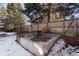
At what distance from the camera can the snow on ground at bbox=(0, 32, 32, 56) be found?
1.30 meters

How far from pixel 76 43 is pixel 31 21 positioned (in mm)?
530

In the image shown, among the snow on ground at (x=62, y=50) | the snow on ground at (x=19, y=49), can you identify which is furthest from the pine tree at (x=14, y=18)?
the snow on ground at (x=62, y=50)

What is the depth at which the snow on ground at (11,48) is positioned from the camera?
51.1 inches

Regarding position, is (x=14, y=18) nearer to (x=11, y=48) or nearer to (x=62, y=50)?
(x=11, y=48)

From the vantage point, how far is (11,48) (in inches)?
51.2

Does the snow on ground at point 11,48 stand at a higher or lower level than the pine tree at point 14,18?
lower

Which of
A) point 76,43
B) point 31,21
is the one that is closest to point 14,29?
point 31,21

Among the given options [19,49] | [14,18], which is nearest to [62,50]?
[19,49]

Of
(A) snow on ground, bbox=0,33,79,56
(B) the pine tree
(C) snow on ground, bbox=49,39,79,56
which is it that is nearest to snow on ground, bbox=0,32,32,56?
(A) snow on ground, bbox=0,33,79,56

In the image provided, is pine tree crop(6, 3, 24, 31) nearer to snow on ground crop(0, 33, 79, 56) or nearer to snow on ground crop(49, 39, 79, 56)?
snow on ground crop(0, 33, 79, 56)

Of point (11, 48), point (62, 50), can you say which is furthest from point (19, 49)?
point (62, 50)

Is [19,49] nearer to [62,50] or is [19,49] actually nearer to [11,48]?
[11,48]

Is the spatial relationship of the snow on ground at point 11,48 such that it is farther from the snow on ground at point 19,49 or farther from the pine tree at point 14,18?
A: the pine tree at point 14,18

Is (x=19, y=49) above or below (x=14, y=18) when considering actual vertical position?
below
